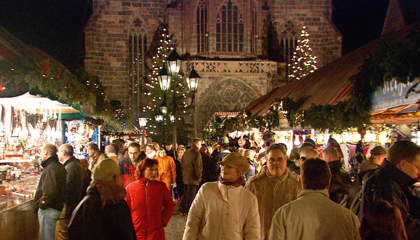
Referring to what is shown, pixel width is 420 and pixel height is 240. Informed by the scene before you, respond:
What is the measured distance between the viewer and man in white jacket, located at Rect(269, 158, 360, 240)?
263cm

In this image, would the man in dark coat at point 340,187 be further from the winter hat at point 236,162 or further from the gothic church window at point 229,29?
the gothic church window at point 229,29

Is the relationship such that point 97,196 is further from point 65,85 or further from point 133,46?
point 133,46

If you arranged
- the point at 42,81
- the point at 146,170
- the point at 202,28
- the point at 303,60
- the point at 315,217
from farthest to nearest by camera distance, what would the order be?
the point at 202,28 → the point at 303,60 → the point at 42,81 → the point at 146,170 → the point at 315,217

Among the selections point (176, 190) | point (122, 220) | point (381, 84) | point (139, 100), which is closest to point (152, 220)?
point (122, 220)

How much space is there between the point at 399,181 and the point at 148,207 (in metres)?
2.27

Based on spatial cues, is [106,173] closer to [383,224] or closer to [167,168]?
[383,224]

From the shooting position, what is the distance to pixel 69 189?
5.56 metres

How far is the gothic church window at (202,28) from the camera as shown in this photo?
27487 mm

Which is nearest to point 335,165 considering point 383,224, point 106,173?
point 106,173

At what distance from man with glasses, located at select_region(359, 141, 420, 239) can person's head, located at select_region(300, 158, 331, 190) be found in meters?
0.45

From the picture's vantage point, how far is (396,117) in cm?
702

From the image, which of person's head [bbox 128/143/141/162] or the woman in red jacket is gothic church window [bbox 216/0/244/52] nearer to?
person's head [bbox 128/143/141/162]

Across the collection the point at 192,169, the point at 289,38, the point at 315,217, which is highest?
the point at 289,38

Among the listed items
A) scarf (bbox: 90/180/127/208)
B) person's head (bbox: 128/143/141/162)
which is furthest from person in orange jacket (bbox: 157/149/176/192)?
scarf (bbox: 90/180/127/208)
